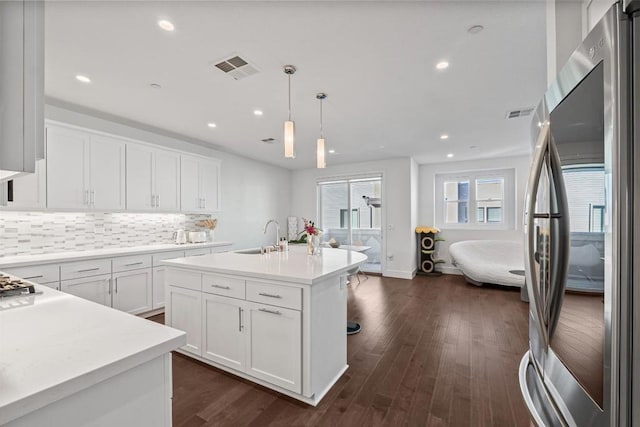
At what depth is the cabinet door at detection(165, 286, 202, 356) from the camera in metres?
2.42

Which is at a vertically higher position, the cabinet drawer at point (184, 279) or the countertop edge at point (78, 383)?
the countertop edge at point (78, 383)

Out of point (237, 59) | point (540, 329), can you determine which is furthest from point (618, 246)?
point (237, 59)

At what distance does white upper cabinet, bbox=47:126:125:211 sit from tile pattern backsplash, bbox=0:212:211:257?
364 millimetres

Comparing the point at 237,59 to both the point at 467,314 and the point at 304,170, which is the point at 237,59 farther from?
the point at 304,170

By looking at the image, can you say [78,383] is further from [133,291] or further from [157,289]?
[157,289]

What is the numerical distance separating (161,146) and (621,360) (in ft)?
15.4

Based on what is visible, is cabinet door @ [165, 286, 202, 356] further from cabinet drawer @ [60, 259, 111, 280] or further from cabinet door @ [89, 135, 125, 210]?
cabinet door @ [89, 135, 125, 210]

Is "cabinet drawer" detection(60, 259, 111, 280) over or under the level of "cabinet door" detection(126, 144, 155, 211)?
under

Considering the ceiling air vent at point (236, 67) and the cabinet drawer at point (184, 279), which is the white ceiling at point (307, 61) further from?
A: the cabinet drawer at point (184, 279)

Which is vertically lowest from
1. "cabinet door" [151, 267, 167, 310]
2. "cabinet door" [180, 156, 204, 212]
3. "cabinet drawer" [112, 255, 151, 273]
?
"cabinet door" [151, 267, 167, 310]

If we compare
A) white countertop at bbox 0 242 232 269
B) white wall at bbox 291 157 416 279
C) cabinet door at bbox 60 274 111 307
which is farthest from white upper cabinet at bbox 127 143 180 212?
white wall at bbox 291 157 416 279

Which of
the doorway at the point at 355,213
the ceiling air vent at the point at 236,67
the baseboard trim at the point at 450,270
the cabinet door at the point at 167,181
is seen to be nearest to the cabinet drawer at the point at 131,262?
the cabinet door at the point at 167,181

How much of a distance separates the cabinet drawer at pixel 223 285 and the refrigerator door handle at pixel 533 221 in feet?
5.95

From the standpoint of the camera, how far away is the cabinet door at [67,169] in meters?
3.09
